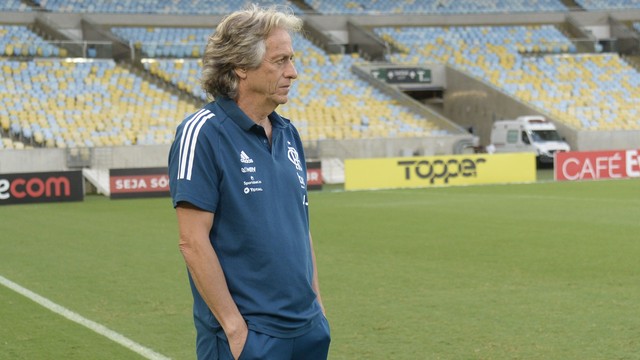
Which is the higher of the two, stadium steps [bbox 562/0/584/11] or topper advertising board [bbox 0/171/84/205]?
stadium steps [bbox 562/0/584/11]

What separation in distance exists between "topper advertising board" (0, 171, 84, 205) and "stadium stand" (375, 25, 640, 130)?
23.3 metres

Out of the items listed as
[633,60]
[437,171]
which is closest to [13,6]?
[437,171]

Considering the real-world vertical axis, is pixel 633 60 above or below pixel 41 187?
above

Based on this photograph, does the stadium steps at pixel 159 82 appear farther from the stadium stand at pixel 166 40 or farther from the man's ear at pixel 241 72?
the man's ear at pixel 241 72

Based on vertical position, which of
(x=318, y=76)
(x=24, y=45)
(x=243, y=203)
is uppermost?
(x=24, y=45)

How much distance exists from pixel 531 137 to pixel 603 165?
730 cm

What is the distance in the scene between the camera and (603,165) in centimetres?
3428

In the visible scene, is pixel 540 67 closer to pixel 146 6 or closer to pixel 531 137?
pixel 531 137


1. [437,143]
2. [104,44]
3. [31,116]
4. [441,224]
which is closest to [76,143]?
[31,116]

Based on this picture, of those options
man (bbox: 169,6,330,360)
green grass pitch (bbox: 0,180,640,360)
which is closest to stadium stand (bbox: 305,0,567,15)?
green grass pitch (bbox: 0,180,640,360)

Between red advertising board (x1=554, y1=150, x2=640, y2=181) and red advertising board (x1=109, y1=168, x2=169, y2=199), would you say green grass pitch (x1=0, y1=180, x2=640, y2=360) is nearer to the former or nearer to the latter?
red advertising board (x1=109, y1=168, x2=169, y2=199)

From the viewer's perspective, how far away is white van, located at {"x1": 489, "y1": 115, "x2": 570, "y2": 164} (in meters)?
41.3

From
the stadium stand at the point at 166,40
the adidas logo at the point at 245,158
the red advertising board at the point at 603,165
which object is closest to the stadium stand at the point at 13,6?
the stadium stand at the point at 166,40

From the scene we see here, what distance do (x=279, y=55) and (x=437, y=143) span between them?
38795mm
